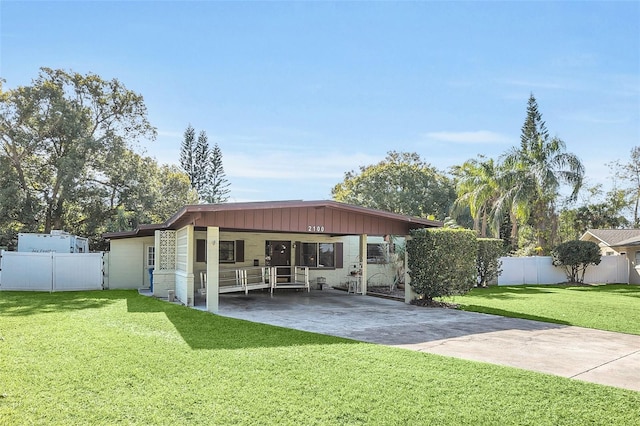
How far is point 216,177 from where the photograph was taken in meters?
42.2

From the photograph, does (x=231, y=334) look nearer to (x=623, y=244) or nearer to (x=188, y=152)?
(x=623, y=244)

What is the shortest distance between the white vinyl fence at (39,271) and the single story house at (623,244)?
25.7 metres

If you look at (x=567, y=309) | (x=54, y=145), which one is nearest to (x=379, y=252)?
(x=567, y=309)

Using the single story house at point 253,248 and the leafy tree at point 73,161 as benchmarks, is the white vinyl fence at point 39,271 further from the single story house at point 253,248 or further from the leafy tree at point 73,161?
the leafy tree at point 73,161

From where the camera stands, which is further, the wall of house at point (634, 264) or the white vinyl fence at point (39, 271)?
the wall of house at point (634, 264)

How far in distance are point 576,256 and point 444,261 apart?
517 inches

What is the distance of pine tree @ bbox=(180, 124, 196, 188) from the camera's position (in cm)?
4172

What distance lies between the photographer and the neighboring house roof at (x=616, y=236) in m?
24.2

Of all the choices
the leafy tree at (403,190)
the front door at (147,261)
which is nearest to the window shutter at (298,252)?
the front door at (147,261)

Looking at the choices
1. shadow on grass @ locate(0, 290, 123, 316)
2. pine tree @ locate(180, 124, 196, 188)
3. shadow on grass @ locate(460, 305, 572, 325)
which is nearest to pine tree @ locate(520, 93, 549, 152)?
shadow on grass @ locate(460, 305, 572, 325)

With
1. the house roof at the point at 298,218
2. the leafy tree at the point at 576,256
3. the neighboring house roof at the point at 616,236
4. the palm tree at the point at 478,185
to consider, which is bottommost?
the leafy tree at the point at 576,256

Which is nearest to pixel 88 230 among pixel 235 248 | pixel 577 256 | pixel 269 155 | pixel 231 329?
pixel 269 155

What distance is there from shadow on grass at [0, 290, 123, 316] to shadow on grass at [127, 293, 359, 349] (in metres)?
3.17

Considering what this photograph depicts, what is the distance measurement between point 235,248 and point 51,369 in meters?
11.5
